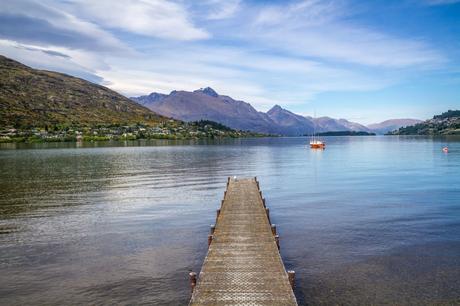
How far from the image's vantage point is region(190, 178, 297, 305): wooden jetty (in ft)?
61.0

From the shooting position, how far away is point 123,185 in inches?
2670

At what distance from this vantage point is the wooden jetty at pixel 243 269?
18.6 m

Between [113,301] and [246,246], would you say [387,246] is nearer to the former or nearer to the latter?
[246,246]

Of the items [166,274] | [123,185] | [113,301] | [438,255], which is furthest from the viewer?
[123,185]

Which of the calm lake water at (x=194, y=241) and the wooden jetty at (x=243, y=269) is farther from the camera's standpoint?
the calm lake water at (x=194, y=241)

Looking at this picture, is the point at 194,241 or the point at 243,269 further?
the point at 194,241

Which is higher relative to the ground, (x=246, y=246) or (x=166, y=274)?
(x=246, y=246)

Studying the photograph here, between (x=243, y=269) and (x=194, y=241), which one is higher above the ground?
(x=243, y=269)

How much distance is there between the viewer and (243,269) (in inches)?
859

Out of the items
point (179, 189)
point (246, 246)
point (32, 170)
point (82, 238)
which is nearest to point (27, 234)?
point (82, 238)

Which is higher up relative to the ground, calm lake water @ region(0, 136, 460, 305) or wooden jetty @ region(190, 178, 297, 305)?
wooden jetty @ region(190, 178, 297, 305)

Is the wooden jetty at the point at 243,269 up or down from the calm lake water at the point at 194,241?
up

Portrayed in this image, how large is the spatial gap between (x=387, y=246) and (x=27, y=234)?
32494 millimetres

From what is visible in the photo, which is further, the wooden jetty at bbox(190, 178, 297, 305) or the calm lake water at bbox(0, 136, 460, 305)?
the calm lake water at bbox(0, 136, 460, 305)
